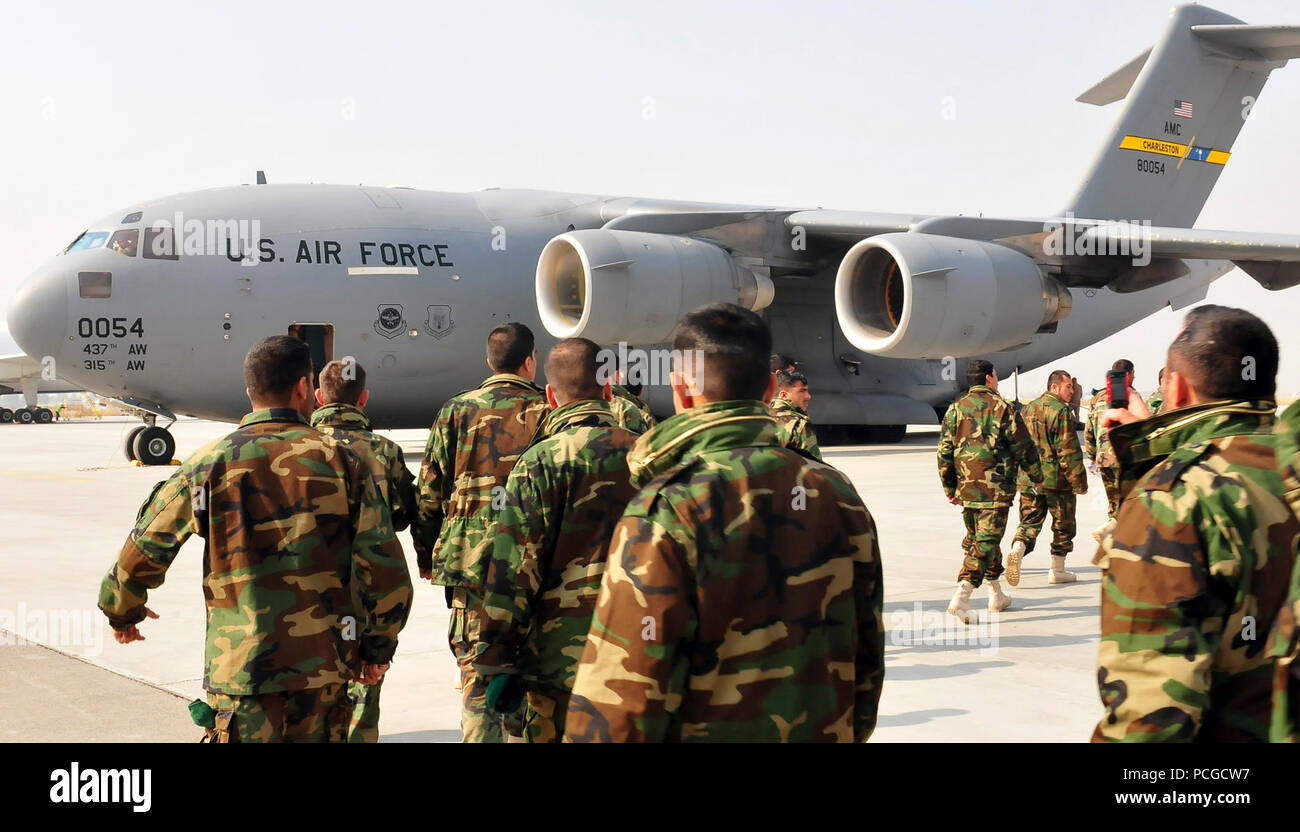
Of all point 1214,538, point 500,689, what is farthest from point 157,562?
point 1214,538

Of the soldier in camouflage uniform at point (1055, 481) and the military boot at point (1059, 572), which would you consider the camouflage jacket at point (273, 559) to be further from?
the military boot at point (1059, 572)

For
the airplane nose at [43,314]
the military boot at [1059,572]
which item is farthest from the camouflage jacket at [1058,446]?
the airplane nose at [43,314]

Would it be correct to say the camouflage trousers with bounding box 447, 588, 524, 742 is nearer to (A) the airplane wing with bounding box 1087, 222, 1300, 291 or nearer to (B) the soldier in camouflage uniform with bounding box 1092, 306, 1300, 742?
(B) the soldier in camouflage uniform with bounding box 1092, 306, 1300, 742

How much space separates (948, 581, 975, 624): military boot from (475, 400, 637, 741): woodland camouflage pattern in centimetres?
410

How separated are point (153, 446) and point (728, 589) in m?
15.9

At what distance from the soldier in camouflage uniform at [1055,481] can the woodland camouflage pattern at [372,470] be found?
485 centimetres

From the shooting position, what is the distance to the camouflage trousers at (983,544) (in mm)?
7039

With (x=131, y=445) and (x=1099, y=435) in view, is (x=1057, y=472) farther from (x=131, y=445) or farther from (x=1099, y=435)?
(x=131, y=445)

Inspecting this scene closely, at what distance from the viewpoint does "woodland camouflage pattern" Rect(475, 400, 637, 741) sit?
3.27 metres

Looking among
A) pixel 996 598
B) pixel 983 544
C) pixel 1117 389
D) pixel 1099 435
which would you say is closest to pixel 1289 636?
pixel 1117 389

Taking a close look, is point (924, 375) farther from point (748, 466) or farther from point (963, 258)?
point (748, 466)

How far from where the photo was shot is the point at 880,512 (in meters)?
11.6

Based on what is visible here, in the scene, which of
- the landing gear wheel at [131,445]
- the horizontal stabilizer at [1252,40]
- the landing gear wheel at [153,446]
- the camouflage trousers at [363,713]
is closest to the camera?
the camouflage trousers at [363,713]

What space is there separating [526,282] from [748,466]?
14.2m
